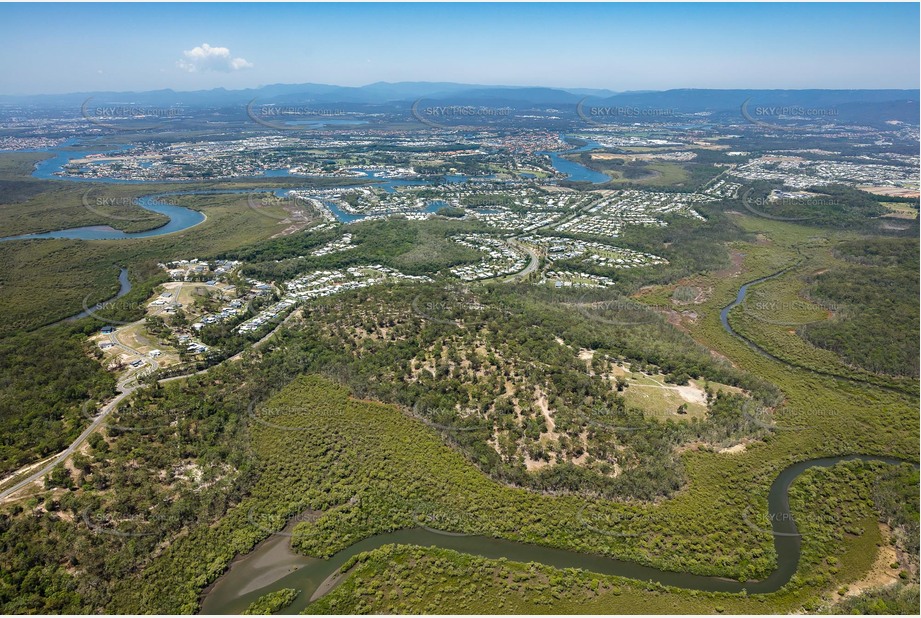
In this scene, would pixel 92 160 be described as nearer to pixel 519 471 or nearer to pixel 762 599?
pixel 519 471

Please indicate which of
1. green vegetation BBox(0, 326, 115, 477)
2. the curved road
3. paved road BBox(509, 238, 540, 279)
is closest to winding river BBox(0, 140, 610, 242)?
paved road BBox(509, 238, 540, 279)

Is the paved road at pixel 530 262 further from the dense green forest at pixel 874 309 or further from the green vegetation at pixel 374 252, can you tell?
the dense green forest at pixel 874 309

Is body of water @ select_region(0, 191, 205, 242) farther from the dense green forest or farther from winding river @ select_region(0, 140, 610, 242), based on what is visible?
the dense green forest

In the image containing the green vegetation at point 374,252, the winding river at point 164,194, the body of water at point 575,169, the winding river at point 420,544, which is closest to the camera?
the winding river at point 420,544

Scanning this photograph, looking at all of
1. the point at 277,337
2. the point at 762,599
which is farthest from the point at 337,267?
the point at 762,599

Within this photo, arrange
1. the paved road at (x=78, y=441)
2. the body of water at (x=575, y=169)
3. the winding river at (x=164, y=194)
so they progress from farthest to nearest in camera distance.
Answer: the body of water at (x=575, y=169) < the winding river at (x=164, y=194) < the paved road at (x=78, y=441)

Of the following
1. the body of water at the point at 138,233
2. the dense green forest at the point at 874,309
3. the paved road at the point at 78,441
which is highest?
the body of water at the point at 138,233

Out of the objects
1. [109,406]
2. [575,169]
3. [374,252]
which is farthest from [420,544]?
[575,169]

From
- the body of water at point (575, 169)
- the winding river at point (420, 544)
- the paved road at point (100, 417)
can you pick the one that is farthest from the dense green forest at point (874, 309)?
the body of water at point (575, 169)
